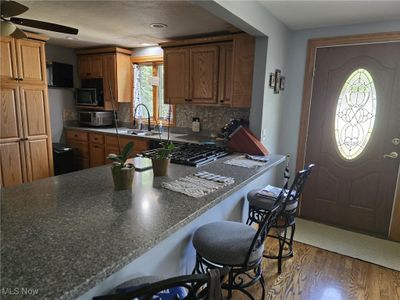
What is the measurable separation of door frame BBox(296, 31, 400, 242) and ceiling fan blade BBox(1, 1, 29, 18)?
289 centimetres

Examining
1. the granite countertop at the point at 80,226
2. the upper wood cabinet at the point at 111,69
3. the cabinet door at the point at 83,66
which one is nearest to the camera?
the granite countertop at the point at 80,226

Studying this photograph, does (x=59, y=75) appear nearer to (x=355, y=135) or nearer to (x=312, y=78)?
(x=312, y=78)

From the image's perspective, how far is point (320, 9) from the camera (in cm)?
250

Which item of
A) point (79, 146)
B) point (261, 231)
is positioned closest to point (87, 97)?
point (79, 146)

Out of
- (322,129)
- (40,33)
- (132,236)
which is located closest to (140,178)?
(132,236)

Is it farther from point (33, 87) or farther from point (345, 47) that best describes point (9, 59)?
point (345, 47)

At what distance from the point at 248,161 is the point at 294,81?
154cm

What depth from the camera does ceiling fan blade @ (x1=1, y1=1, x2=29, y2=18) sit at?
4.91ft

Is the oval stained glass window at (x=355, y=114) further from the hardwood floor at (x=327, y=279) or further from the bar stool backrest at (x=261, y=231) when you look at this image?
the bar stool backrest at (x=261, y=231)

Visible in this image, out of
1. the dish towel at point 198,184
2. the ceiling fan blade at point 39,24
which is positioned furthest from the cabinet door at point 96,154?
the dish towel at point 198,184

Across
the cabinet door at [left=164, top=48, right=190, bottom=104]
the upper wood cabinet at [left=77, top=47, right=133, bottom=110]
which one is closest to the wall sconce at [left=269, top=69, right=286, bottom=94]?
the cabinet door at [left=164, top=48, right=190, bottom=104]

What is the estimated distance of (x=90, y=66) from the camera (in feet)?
15.6

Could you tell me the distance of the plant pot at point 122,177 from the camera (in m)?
1.48

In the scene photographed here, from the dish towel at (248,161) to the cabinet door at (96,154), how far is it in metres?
2.71
